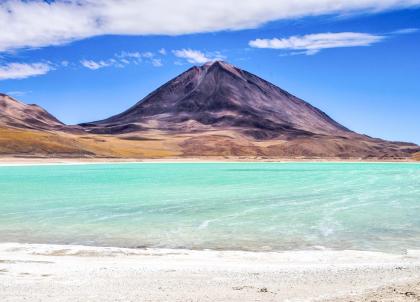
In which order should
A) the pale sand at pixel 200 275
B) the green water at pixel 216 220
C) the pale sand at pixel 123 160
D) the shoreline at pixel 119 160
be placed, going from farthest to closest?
the pale sand at pixel 123 160, the shoreline at pixel 119 160, the green water at pixel 216 220, the pale sand at pixel 200 275

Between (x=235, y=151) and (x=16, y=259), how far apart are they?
567 feet

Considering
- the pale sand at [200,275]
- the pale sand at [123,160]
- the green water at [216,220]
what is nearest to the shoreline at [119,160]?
the pale sand at [123,160]

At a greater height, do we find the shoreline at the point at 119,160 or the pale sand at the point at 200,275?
the shoreline at the point at 119,160

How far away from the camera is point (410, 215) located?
26.7 meters

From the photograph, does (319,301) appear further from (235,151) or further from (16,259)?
(235,151)

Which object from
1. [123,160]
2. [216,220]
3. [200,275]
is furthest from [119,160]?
[200,275]

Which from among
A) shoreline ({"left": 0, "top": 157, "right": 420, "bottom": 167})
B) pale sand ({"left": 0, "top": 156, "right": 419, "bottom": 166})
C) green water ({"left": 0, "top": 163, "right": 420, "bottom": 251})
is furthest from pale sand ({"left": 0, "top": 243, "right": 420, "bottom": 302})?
pale sand ({"left": 0, "top": 156, "right": 419, "bottom": 166})

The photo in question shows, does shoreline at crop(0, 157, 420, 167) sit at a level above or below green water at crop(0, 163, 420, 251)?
above

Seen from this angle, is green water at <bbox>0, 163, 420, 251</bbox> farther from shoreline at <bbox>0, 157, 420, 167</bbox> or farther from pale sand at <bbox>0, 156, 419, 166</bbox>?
pale sand at <bbox>0, 156, 419, 166</bbox>

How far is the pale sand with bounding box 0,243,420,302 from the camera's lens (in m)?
11.2

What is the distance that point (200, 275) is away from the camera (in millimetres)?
13359

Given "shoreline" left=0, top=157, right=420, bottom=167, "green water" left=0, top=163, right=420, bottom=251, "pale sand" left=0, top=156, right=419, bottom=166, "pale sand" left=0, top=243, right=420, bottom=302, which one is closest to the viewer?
"pale sand" left=0, top=243, right=420, bottom=302

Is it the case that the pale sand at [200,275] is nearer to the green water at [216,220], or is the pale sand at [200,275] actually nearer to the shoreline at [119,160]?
the green water at [216,220]

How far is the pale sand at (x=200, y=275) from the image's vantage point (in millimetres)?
11219
